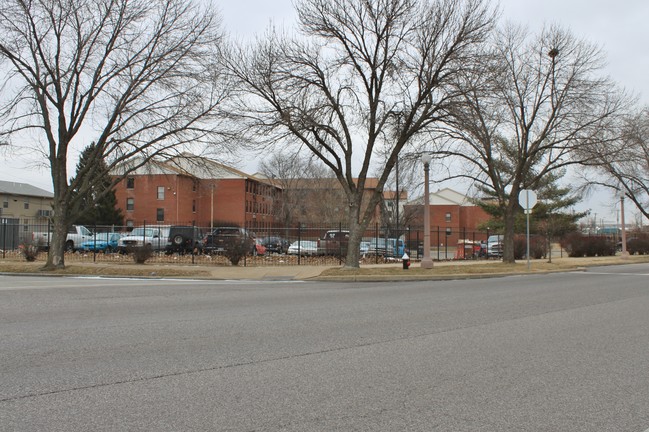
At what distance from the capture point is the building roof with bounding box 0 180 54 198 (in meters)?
63.8

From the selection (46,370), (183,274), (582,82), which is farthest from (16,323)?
(582,82)

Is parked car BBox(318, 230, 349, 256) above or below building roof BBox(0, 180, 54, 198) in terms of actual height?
below

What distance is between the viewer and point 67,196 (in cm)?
2166

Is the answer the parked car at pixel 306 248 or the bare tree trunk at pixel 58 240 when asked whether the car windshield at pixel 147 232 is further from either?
the bare tree trunk at pixel 58 240

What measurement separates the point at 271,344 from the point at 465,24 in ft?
53.0

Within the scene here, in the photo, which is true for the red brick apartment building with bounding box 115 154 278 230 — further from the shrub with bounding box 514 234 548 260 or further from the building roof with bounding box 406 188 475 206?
the building roof with bounding box 406 188 475 206

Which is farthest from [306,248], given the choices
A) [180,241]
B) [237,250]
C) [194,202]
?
[194,202]

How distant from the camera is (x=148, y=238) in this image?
3014 cm

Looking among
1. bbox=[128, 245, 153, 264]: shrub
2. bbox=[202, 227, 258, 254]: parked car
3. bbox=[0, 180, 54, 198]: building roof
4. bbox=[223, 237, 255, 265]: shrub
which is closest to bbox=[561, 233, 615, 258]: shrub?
bbox=[202, 227, 258, 254]: parked car

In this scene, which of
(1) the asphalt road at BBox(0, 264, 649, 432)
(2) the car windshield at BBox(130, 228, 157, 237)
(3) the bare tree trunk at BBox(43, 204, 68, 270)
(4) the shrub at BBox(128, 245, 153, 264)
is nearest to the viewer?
(1) the asphalt road at BBox(0, 264, 649, 432)

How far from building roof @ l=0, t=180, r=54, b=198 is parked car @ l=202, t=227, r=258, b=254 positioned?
1802 inches

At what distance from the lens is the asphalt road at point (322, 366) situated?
15.0ft

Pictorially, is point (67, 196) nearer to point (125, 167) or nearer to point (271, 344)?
point (125, 167)

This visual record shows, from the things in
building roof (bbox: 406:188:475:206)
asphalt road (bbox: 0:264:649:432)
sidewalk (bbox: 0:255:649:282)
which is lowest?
asphalt road (bbox: 0:264:649:432)
